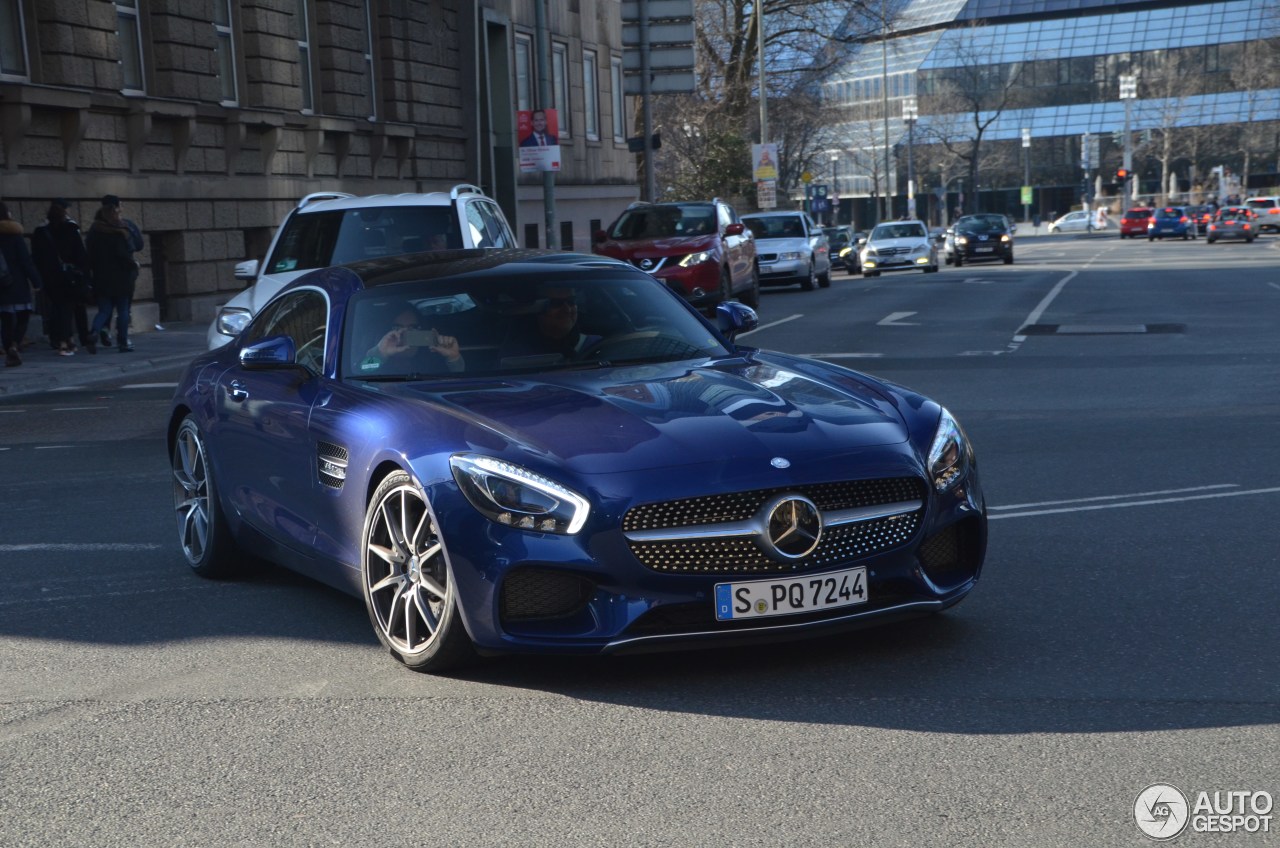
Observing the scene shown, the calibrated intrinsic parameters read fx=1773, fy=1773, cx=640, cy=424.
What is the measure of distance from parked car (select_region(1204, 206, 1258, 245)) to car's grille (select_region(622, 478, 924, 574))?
6804cm

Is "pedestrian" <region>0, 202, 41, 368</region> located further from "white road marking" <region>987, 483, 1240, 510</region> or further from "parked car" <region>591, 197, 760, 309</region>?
"white road marking" <region>987, 483, 1240, 510</region>

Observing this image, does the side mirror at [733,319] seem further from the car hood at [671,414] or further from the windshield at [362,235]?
the windshield at [362,235]

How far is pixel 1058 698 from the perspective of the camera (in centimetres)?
522

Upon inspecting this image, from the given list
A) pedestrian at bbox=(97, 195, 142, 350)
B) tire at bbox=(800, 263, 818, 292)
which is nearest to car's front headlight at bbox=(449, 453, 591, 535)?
pedestrian at bbox=(97, 195, 142, 350)

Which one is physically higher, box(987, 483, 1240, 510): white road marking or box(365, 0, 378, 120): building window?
box(365, 0, 378, 120): building window

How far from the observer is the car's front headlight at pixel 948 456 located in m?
5.77

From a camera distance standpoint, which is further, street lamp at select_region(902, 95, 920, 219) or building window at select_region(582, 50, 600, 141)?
street lamp at select_region(902, 95, 920, 219)

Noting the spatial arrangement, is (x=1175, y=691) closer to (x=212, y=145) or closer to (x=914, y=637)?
(x=914, y=637)

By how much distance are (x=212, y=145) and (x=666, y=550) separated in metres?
25.7

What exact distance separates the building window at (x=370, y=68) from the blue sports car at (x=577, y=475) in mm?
30331

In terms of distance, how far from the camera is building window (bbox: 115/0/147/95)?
90.1ft

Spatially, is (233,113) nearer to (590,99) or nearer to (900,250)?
(900,250)

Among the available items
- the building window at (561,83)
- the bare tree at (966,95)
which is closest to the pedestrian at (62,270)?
the building window at (561,83)

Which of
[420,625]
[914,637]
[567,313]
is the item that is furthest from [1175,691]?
[567,313]
